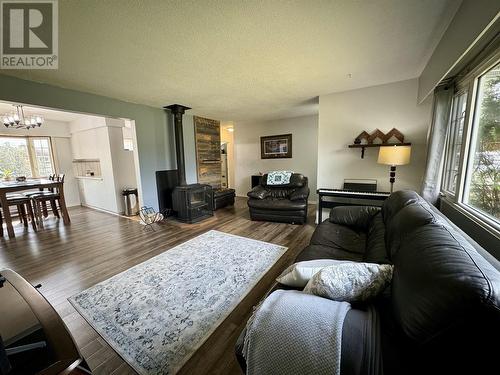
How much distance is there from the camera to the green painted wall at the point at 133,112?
2664mm

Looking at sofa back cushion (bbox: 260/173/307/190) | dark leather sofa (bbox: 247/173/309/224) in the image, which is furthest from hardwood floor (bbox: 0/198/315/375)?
sofa back cushion (bbox: 260/173/307/190)

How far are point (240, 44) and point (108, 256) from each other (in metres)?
3.09

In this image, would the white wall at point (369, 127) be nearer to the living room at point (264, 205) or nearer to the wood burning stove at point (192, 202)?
the living room at point (264, 205)

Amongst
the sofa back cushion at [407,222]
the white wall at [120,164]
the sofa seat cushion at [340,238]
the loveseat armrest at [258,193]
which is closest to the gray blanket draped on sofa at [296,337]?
the sofa back cushion at [407,222]

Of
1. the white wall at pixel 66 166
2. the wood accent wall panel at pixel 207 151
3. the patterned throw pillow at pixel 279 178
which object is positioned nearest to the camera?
the patterned throw pillow at pixel 279 178

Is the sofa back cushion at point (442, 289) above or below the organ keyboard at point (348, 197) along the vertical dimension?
above

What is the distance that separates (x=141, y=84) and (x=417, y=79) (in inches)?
163

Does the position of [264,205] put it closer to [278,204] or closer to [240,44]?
[278,204]

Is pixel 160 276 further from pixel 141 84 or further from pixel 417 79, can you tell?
pixel 417 79

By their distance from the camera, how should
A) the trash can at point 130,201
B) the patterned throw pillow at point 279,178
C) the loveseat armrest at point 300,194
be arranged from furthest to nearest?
the trash can at point 130,201, the patterned throw pillow at point 279,178, the loveseat armrest at point 300,194

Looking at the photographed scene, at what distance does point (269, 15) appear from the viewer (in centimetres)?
161

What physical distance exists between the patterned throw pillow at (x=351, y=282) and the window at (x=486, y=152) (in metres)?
1.37

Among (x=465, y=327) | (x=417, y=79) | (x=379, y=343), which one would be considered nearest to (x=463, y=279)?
(x=465, y=327)

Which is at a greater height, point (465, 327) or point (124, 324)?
point (465, 327)
